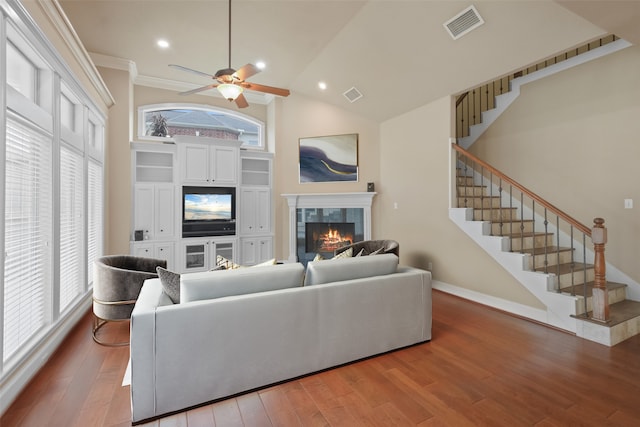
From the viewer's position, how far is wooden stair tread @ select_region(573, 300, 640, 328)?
9.70 ft

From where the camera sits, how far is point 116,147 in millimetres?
5031

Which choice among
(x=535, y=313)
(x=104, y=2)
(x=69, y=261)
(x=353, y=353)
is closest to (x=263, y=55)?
(x=104, y=2)

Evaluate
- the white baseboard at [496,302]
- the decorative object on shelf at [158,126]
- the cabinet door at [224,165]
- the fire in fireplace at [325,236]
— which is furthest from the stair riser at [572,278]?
the decorative object on shelf at [158,126]

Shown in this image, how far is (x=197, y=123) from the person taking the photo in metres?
6.28

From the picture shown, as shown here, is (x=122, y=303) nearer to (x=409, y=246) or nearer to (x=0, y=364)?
(x=0, y=364)

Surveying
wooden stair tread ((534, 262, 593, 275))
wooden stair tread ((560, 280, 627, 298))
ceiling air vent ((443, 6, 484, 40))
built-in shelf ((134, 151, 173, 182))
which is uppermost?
ceiling air vent ((443, 6, 484, 40))

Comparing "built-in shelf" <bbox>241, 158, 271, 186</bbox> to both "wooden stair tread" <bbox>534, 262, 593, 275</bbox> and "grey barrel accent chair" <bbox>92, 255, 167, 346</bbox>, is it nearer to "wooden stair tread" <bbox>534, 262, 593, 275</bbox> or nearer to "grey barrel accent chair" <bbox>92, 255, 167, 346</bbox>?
"grey barrel accent chair" <bbox>92, 255, 167, 346</bbox>

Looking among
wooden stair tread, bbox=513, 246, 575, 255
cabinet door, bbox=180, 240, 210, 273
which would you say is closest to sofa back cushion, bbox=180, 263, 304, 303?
wooden stair tread, bbox=513, 246, 575, 255

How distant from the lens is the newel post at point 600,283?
9.69ft

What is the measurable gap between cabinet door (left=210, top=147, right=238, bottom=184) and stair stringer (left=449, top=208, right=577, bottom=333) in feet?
12.9

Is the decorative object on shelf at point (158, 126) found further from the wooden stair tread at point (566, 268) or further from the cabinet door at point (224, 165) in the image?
the wooden stair tread at point (566, 268)

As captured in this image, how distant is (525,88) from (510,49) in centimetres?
143

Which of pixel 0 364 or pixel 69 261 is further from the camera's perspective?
pixel 69 261

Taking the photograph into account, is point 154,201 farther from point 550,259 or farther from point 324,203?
point 550,259
